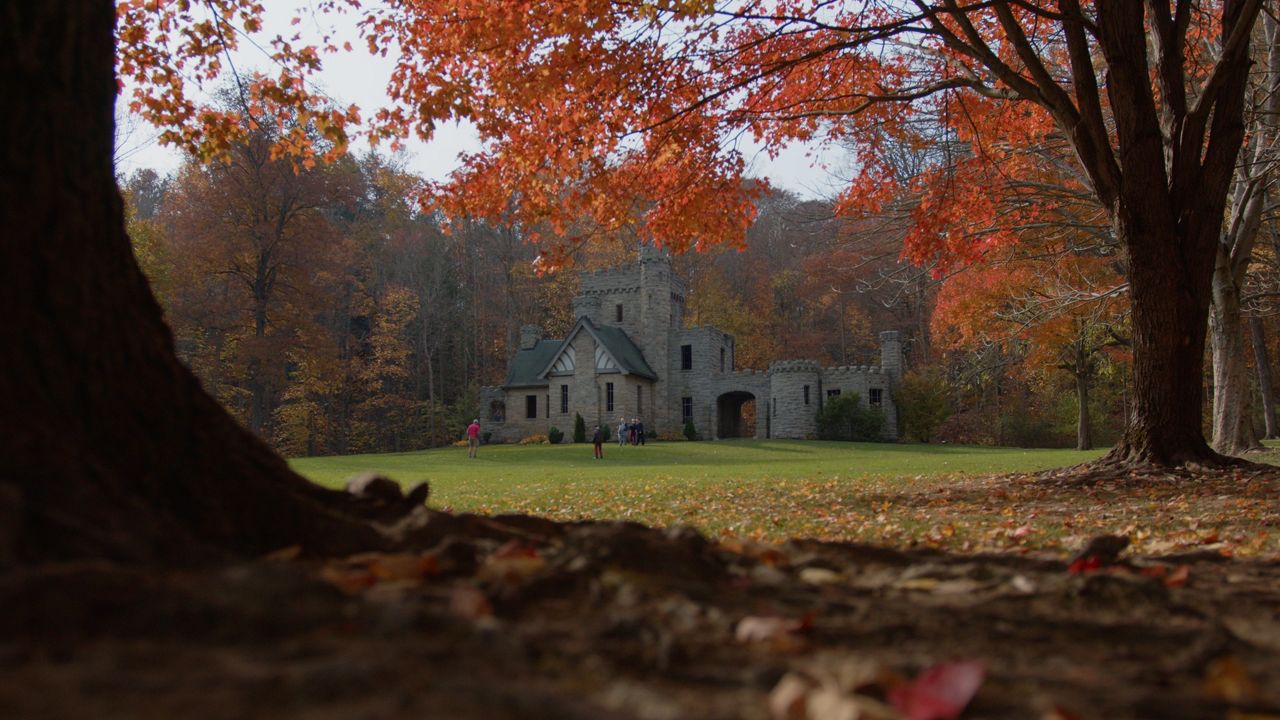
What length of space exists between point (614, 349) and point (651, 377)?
3.64 meters

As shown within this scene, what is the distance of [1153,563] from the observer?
381 centimetres

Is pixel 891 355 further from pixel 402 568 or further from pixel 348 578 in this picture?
pixel 348 578

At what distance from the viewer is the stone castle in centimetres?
4325

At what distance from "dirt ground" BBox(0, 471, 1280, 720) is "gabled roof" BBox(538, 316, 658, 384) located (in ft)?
131

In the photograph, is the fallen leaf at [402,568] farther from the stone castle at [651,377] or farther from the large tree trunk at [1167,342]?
the stone castle at [651,377]

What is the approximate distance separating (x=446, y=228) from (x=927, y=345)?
42.2 meters

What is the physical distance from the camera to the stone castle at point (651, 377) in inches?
1703

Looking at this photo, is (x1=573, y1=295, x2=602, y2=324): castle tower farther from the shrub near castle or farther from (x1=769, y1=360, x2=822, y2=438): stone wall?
the shrub near castle

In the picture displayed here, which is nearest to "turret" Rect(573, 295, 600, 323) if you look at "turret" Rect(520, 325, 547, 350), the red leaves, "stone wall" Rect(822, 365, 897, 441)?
"turret" Rect(520, 325, 547, 350)

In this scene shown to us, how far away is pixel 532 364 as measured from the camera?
45.8 m

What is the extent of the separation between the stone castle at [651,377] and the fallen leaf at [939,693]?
134ft

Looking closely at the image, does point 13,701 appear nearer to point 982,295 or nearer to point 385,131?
point 385,131

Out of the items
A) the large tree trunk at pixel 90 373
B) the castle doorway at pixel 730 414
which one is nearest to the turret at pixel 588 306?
the castle doorway at pixel 730 414

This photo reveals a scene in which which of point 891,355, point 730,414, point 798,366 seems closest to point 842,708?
point 798,366
